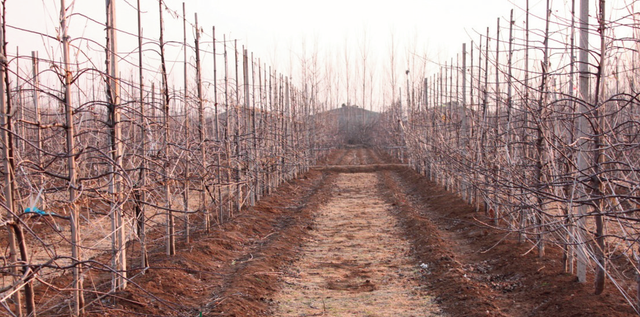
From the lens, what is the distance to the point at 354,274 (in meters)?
6.96

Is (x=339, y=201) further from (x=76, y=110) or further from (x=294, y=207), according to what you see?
(x=76, y=110)

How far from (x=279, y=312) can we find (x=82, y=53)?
10.4ft

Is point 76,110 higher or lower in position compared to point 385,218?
higher

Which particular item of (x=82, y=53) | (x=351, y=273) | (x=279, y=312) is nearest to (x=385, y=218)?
(x=351, y=273)

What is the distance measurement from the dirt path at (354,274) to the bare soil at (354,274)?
15 mm

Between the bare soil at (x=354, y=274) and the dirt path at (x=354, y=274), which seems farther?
the dirt path at (x=354, y=274)

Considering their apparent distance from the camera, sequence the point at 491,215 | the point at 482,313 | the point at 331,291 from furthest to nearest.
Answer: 1. the point at 491,215
2. the point at 331,291
3. the point at 482,313

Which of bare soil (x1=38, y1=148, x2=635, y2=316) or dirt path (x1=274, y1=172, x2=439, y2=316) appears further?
dirt path (x1=274, y1=172, x2=439, y2=316)

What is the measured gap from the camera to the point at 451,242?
8.81 meters

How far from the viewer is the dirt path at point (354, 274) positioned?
5598 mm

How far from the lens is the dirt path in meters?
5.60

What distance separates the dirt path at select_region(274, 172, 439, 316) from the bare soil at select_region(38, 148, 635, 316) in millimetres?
15

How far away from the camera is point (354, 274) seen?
6957 millimetres

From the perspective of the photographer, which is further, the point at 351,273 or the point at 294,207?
the point at 294,207
